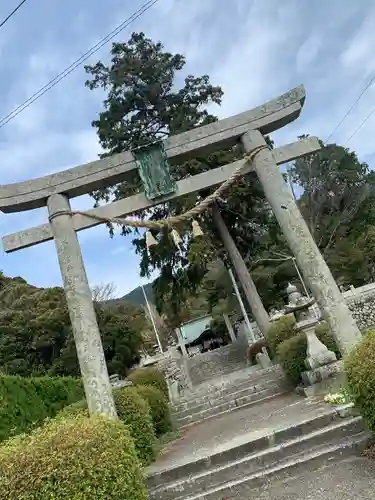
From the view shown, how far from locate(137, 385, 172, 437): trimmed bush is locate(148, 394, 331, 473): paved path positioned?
1.44 feet

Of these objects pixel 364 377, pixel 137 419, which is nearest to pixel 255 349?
pixel 137 419

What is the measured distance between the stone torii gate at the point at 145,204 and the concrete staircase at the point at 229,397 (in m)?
4.70

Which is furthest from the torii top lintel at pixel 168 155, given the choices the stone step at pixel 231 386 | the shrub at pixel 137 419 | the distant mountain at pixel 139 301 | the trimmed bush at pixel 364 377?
the distant mountain at pixel 139 301

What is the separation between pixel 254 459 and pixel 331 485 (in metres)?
1.05

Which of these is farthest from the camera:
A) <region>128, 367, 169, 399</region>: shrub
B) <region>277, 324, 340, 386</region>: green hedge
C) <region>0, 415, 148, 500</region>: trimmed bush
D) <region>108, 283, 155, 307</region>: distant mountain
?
<region>108, 283, 155, 307</region>: distant mountain

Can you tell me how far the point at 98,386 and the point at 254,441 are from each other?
6.32 feet

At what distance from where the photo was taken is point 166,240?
15.4 metres

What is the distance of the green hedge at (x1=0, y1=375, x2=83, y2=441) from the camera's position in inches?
359

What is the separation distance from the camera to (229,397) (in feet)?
33.7

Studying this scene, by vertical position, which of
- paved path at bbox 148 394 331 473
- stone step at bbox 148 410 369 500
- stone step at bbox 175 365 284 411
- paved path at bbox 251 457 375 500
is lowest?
paved path at bbox 251 457 375 500

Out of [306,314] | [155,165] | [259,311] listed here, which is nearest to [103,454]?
[155,165]

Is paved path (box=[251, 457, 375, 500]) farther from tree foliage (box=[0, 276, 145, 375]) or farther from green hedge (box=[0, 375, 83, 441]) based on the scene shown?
tree foliage (box=[0, 276, 145, 375])

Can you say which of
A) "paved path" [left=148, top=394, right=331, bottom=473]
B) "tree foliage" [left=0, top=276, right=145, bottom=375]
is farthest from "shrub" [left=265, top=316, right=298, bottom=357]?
"tree foliage" [left=0, top=276, right=145, bottom=375]

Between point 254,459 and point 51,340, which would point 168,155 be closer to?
point 254,459
